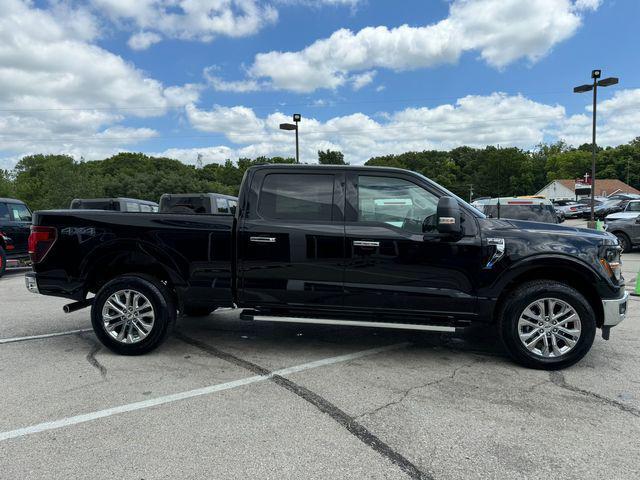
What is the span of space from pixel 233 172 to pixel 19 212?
84864 millimetres

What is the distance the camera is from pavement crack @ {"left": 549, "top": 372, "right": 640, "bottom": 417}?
11.8 ft

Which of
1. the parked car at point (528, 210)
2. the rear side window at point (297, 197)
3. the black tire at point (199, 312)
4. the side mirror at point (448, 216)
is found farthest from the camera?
the parked car at point (528, 210)

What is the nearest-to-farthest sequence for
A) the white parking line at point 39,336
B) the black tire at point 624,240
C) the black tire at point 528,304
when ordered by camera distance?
the black tire at point 528,304
the white parking line at point 39,336
the black tire at point 624,240

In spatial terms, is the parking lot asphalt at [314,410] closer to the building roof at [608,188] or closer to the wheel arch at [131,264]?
the wheel arch at [131,264]

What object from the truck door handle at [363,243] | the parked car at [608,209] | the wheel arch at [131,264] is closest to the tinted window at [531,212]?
the truck door handle at [363,243]

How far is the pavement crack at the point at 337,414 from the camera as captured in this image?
9.12 ft

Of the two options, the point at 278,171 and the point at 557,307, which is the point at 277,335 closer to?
the point at 278,171

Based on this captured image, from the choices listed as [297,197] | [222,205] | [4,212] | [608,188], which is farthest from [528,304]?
[608,188]

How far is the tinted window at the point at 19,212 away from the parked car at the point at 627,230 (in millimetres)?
16914

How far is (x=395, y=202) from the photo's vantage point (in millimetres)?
4602

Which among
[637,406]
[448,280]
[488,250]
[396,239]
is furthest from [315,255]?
[637,406]

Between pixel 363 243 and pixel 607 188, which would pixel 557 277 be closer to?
pixel 363 243

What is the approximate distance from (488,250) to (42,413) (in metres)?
3.95

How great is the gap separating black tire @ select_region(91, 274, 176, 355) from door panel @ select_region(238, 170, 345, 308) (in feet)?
2.66
